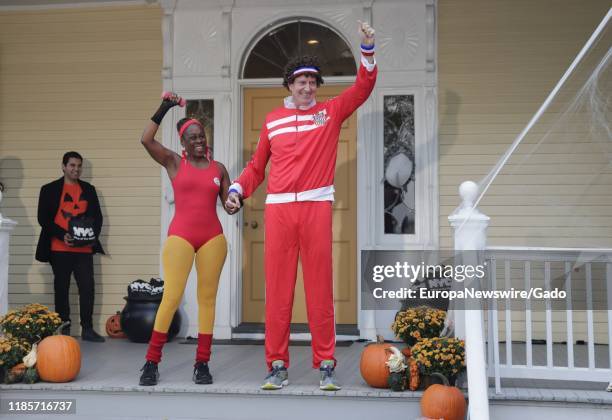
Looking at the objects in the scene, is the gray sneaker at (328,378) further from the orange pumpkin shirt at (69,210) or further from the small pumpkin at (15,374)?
the orange pumpkin shirt at (69,210)

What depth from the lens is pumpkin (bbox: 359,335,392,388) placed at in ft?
12.6

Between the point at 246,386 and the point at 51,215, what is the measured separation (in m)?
2.84

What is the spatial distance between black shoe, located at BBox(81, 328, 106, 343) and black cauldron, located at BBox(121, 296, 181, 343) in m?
0.23

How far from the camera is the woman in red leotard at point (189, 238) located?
13.2 ft

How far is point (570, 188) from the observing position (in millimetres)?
2820

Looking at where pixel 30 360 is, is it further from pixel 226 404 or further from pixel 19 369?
pixel 226 404

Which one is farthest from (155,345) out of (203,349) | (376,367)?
(376,367)

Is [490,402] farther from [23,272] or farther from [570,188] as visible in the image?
[23,272]

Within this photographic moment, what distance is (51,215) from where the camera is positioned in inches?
234

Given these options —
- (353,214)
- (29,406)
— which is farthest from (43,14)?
(29,406)

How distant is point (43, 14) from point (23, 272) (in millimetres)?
2405

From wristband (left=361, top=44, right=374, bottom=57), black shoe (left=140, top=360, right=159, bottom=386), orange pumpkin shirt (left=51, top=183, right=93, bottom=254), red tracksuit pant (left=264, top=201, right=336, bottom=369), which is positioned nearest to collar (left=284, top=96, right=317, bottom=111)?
wristband (left=361, top=44, right=374, bottom=57)

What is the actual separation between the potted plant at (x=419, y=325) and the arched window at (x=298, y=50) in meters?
2.62

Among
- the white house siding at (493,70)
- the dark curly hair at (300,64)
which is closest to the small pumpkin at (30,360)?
the dark curly hair at (300,64)
